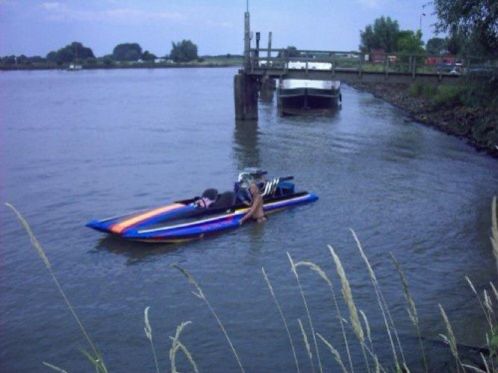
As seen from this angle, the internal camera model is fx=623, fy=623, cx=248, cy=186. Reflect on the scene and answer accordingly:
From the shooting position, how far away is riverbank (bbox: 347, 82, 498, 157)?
24.3 m

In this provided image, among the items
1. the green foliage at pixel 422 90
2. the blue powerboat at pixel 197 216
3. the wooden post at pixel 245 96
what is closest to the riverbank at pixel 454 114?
the green foliage at pixel 422 90

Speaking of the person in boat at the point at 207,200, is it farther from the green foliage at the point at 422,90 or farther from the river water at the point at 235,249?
the green foliage at the point at 422,90

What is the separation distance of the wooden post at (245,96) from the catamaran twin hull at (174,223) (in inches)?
794

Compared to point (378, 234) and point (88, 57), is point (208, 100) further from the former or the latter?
point (88, 57)

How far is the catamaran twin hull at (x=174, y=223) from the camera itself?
44.2 ft

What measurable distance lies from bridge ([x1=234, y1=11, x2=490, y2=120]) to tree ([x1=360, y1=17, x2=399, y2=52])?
52.3 m

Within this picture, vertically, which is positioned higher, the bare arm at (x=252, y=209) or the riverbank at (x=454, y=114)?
the riverbank at (x=454, y=114)

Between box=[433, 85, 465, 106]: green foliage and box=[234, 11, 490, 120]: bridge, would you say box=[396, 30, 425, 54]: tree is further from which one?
box=[234, 11, 490, 120]: bridge

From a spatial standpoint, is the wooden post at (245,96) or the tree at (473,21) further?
the wooden post at (245,96)

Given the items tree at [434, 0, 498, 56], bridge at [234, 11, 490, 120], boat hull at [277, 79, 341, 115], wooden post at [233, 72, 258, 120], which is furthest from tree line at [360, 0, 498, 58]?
boat hull at [277, 79, 341, 115]

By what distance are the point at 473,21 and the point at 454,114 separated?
18674mm

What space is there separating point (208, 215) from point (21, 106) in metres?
43.2

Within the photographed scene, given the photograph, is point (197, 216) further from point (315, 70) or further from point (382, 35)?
point (382, 35)

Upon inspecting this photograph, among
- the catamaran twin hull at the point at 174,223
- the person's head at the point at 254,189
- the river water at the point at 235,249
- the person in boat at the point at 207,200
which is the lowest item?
the river water at the point at 235,249
